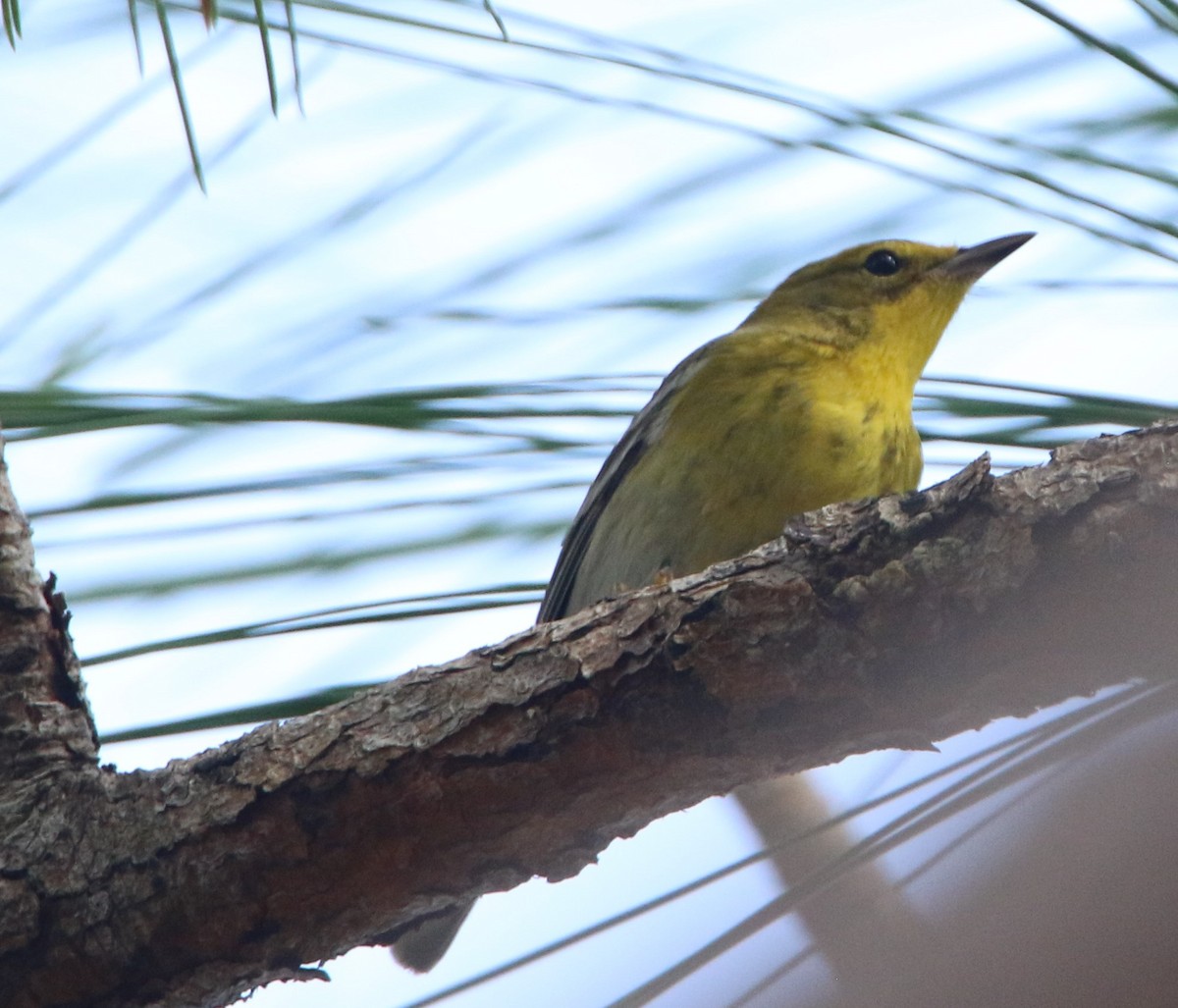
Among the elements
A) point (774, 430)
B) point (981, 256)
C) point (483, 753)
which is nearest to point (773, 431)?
point (774, 430)

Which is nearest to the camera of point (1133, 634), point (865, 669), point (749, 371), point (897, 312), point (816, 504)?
point (1133, 634)

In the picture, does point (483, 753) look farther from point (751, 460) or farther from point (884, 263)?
point (884, 263)

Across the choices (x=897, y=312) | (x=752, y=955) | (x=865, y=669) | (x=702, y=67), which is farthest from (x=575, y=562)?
(x=752, y=955)

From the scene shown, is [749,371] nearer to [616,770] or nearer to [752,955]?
[616,770]

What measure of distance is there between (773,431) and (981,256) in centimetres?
84

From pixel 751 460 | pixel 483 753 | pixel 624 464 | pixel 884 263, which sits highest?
pixel 884 263

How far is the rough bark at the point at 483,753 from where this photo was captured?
1285mm

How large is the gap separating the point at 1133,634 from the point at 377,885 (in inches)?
35.8

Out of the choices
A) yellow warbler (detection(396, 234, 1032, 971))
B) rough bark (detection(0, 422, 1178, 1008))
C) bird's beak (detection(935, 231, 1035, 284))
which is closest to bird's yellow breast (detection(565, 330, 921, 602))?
yellow warbler (detection(396, 234, 1032, 971))

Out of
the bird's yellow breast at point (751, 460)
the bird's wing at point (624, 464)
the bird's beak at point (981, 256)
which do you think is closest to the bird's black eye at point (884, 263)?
the bird's beak at point (981, 256)

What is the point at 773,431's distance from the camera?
8.52 feet

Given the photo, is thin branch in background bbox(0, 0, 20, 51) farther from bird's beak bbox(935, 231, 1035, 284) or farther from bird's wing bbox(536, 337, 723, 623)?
bird's beak bbox(935, 231, 1035, 284)

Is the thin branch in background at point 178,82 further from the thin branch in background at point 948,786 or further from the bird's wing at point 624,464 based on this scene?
the bird's wing at point 624,464

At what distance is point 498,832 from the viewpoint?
142cm
